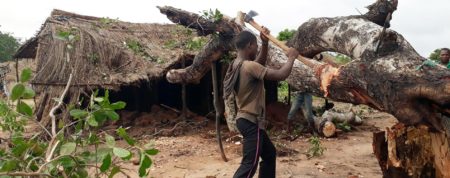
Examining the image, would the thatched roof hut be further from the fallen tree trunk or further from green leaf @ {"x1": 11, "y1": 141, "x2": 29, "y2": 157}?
green leaf @ {"x1": 11, "y1": 141, "x2": 29, "y2": 157}

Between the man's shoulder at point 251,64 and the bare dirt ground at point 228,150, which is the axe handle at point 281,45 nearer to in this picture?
the man's shoulder at point 251,64

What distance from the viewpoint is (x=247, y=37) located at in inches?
169

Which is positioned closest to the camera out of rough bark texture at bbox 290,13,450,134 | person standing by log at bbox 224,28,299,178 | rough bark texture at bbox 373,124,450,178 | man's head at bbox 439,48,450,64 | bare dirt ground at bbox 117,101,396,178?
rough bark texture at bbox 290,13,450,134

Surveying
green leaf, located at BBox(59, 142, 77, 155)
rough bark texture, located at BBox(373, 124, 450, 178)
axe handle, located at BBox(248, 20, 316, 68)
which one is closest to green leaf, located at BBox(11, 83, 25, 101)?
green leaf, located at BBox(59, 142, 77, 155)

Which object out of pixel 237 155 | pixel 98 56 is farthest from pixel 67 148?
pixel 98 56

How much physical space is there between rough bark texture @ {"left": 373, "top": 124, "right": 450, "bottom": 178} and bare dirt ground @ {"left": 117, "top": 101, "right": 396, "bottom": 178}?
130cm

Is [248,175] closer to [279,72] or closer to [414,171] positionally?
[279,72]

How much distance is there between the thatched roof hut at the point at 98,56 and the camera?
31.6 ft

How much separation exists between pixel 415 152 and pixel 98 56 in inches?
291

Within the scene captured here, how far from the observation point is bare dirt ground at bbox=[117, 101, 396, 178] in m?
6.02

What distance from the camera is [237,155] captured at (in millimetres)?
7227

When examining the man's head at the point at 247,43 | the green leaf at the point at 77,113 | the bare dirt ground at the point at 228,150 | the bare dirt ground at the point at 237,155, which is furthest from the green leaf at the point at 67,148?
the bare dirt ground at the point at 237,155

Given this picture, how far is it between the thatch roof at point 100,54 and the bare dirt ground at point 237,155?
138 cm

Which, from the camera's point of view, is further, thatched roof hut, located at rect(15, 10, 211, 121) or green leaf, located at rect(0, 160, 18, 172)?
thatched roof hut, located at rect(15, 10, 211, 121)
